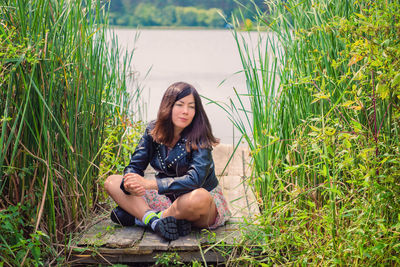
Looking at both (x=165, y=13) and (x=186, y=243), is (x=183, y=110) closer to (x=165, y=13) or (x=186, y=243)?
(x=186, y=243)

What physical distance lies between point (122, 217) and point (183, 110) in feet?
2.36

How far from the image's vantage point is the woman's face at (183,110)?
297cm

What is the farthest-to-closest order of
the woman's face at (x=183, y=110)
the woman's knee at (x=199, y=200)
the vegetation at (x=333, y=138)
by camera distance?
the woman's face at (x=183, y=110), the woman's knee at (x=199, y=200), the vegetation at (x=333, y=138)

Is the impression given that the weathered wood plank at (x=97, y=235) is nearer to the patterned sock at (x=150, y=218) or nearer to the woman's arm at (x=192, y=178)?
the patterned sock at (x=150, y=218)

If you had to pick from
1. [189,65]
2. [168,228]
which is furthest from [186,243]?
[189,65]

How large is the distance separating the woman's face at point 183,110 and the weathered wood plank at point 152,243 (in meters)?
0.65

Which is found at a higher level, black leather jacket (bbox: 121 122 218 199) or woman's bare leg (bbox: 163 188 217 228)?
black leather jacket (bbox: 121 122 218 199)

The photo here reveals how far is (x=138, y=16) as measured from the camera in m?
16.4

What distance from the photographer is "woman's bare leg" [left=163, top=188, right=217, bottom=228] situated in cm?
282

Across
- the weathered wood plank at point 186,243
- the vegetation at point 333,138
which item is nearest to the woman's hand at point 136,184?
the weathered wood plank at point 186,243

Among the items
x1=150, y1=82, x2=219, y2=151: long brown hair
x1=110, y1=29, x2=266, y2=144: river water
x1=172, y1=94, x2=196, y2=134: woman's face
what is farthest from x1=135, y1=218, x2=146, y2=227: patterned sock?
x1=110, y1=29, x2=266, y2=144: river water

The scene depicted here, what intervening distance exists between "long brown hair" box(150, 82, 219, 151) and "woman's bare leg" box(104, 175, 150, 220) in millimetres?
356

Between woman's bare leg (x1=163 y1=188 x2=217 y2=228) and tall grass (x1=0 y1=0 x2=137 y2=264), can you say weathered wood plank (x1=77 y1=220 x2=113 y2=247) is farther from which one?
woman's bare leg (x1=163 y1=188 x2=217 y2=228)

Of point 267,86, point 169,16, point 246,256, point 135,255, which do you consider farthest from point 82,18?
point 169,16
